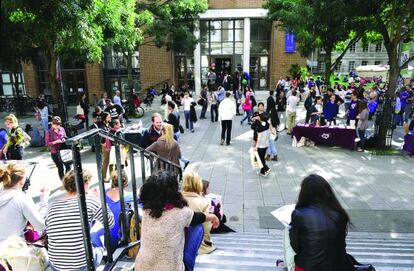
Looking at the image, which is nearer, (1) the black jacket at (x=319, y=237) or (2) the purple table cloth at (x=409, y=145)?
(1) the black jacket at (x=319, y=237)

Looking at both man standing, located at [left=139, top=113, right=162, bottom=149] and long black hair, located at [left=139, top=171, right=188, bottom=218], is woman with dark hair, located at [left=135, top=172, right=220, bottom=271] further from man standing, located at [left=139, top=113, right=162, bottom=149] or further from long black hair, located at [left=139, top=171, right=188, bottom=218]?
man standing, located at [left=139, top=113, right=162, bottom=149]

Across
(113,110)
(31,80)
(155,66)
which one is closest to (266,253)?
(113,110)

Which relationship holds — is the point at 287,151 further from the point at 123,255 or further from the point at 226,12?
the point at 226,12

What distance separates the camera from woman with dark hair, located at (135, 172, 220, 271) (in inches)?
109

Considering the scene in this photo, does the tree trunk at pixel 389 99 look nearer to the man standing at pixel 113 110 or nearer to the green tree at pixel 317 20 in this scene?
the green tree at pixel 317 20

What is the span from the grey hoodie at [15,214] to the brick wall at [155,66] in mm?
23385

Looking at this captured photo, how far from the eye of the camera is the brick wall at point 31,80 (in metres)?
26.8

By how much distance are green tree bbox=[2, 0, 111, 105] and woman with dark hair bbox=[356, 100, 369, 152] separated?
871 cm

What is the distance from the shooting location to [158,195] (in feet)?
9.16

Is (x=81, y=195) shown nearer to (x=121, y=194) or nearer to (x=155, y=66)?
(x=121, y=194)

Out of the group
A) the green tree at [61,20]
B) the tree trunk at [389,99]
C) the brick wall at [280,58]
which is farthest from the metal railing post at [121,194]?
the brick wall at [280,58]

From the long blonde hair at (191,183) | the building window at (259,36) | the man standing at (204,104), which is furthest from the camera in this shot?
the building window at (259,36)

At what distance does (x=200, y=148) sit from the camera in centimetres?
1177

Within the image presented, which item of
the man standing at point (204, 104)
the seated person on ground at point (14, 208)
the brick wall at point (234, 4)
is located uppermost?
the brick wall at point (234, 4)
